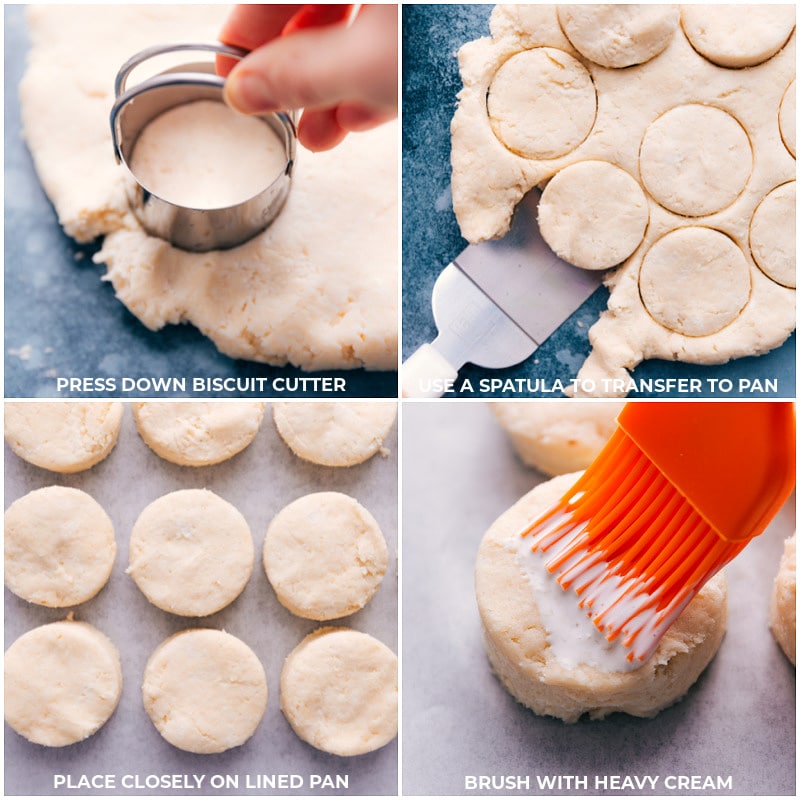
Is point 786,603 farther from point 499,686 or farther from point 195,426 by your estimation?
point 195,426

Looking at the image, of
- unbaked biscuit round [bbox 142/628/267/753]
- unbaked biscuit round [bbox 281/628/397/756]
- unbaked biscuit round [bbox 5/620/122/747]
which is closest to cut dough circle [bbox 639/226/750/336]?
unbaked biscuit round [bbox 281/628/397/756]

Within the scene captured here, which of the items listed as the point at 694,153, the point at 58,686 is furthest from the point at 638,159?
the point at 58,686

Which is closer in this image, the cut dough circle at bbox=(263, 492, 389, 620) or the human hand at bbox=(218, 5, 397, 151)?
the human hand at bbox=(218, 5, 397, 151)

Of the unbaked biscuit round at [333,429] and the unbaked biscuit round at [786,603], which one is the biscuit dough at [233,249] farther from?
the unbaked biscuit round at [786,603]

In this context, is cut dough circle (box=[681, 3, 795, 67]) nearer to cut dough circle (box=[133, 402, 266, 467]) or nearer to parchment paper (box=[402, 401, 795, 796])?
parchment paper (box=[402, 401, 795, 796])

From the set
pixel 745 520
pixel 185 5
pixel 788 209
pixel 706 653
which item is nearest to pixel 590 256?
pixel 788 209

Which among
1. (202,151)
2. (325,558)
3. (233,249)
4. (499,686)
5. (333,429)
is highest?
(202,151)
